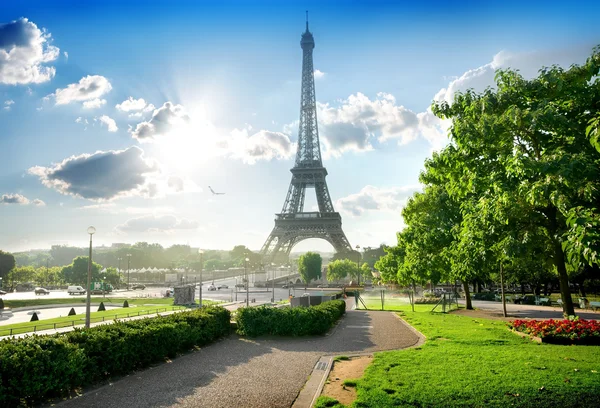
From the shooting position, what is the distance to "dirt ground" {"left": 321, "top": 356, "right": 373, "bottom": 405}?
930 centimetres

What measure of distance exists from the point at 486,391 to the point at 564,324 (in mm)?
8387

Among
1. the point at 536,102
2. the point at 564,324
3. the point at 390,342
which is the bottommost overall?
the point at 390,342

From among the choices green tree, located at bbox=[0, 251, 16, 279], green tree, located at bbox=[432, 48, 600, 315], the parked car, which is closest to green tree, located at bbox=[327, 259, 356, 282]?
the parked car

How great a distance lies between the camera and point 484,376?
1005 centimetres

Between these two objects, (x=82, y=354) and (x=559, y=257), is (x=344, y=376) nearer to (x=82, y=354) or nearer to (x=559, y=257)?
(x=82, y=354)

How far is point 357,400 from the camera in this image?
8.59 m

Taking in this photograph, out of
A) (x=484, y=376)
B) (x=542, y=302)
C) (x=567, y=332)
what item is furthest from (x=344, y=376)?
(x=542, y=302)

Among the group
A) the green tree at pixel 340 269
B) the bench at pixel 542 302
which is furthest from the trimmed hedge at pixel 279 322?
the green tree at pixel 340 269

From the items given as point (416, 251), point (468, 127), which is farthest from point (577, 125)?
point (416, 251)

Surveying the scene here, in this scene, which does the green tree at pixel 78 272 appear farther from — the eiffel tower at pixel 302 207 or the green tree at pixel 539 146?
the green tree at pixel 539 146

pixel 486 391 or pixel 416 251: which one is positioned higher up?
pixel 416 251

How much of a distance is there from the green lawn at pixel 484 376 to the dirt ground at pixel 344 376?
0.30 meters

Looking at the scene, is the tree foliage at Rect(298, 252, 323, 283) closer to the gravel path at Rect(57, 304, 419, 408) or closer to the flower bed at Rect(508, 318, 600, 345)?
the gravel path at Rect(57, 304, 419, 408)

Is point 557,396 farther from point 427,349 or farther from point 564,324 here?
point 564,324
